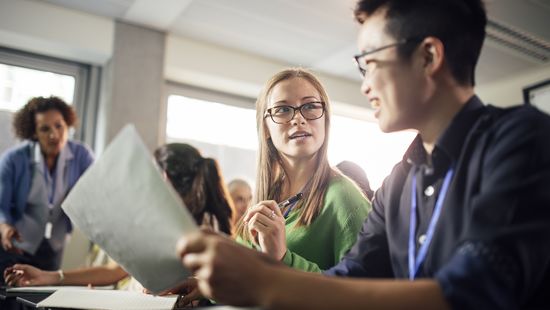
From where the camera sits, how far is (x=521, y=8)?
352 cm

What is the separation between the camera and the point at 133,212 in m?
0.63

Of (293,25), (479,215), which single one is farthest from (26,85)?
(479,215)

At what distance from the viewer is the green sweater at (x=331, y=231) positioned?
1.15m

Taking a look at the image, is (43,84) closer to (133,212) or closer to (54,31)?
(54,31)

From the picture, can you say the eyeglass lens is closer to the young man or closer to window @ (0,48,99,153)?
the young man

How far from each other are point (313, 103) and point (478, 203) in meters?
0.90

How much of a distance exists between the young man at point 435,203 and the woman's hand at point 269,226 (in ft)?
0.54

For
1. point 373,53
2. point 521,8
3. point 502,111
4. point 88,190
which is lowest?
point 88,190

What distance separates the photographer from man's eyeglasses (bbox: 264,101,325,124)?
1.41 metres

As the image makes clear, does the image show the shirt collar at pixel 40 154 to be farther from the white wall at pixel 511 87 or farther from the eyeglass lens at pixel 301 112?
the white wall at pixel 511 87

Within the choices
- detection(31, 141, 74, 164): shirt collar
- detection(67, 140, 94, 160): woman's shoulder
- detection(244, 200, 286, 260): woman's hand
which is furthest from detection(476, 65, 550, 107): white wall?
detection(244, 200, 286, 260): woman's hand

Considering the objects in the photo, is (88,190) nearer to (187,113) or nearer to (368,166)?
(187,113)

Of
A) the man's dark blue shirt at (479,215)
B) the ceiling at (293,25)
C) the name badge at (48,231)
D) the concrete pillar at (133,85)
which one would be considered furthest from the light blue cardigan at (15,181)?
the man's dark blue shirt at (479,215)

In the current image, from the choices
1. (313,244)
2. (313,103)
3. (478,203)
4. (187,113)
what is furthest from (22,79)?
(478,203)
